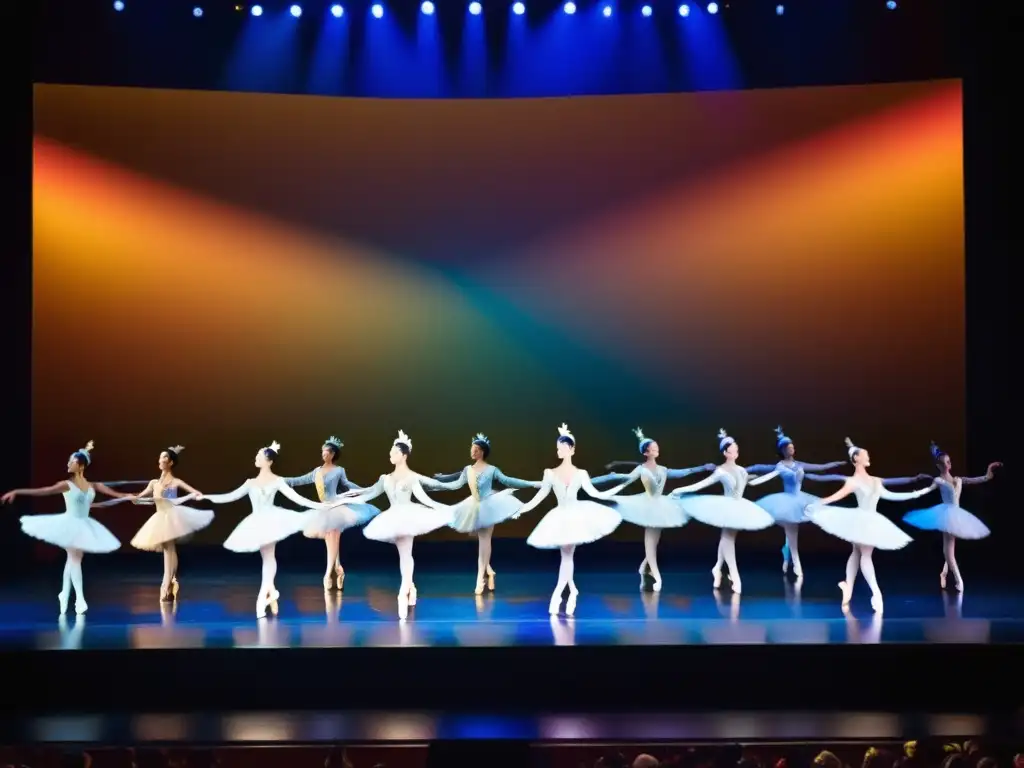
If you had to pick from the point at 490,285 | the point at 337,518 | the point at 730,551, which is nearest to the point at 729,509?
the point at 730,551

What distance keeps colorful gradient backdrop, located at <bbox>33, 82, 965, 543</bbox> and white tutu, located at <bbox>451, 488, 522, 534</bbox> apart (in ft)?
8.10

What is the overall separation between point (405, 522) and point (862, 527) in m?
3.32

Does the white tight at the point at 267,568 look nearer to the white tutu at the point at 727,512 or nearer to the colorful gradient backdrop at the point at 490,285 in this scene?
the colorful gradient backdrop at the point at 490,285

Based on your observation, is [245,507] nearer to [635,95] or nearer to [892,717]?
[635,95]

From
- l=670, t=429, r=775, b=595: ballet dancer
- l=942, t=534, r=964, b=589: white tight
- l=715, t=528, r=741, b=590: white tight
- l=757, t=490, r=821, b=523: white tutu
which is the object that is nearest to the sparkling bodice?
l=670, t=429, r=775, b=595: ballet dancer

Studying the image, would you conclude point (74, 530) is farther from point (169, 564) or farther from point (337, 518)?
point (337, 518)

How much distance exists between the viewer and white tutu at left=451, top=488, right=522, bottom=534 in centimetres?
682

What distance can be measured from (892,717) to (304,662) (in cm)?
341

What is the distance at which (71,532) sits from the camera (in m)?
6.45

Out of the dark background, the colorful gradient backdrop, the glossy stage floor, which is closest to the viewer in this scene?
the glossy stage floor

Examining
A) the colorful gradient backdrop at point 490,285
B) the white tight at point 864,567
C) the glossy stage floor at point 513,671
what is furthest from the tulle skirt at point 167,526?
the white tight at point 864,567

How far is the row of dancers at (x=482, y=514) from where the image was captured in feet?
20.7

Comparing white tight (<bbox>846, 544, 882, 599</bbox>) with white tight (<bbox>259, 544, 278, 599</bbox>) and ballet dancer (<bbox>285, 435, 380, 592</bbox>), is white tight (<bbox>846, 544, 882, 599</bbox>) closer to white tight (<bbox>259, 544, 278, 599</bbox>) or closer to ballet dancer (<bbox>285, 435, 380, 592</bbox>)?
ballet dancer (<bbox>285, 435, 380, 592</bbox>)

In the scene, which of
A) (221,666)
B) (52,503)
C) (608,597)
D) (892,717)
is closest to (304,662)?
(221,666)
